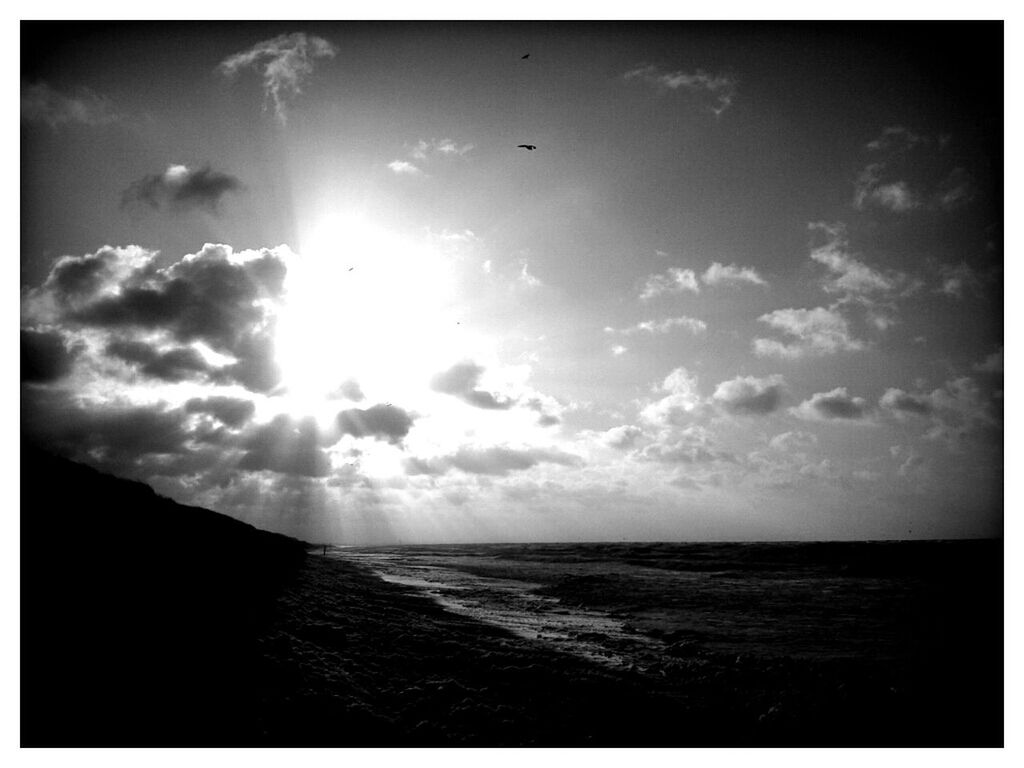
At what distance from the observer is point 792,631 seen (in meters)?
17.2

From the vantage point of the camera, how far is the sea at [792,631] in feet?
34.4

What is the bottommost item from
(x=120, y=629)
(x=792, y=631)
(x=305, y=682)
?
(x=792, y=631)

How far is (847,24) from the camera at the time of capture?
11125mm

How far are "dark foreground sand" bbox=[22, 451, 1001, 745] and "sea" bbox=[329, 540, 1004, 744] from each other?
129 millimetres

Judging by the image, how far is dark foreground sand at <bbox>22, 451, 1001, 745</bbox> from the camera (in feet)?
23.9

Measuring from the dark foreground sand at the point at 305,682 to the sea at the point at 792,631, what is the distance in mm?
129

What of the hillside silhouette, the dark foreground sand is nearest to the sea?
the dark foreground sand

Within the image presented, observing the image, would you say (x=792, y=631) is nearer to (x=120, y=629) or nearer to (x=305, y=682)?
(x=305, y=682)

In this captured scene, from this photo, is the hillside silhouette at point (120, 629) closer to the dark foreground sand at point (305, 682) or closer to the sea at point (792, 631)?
the dark foreground sand at point (305, 682)

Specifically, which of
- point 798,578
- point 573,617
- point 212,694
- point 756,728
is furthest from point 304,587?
point 798,578

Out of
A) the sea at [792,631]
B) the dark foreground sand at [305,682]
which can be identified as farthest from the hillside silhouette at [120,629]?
the sea at [792,631]

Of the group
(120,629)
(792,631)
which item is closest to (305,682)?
(120,629)

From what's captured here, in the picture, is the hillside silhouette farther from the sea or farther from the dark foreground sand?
the sea

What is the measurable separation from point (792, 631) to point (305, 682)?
54.9 feet
